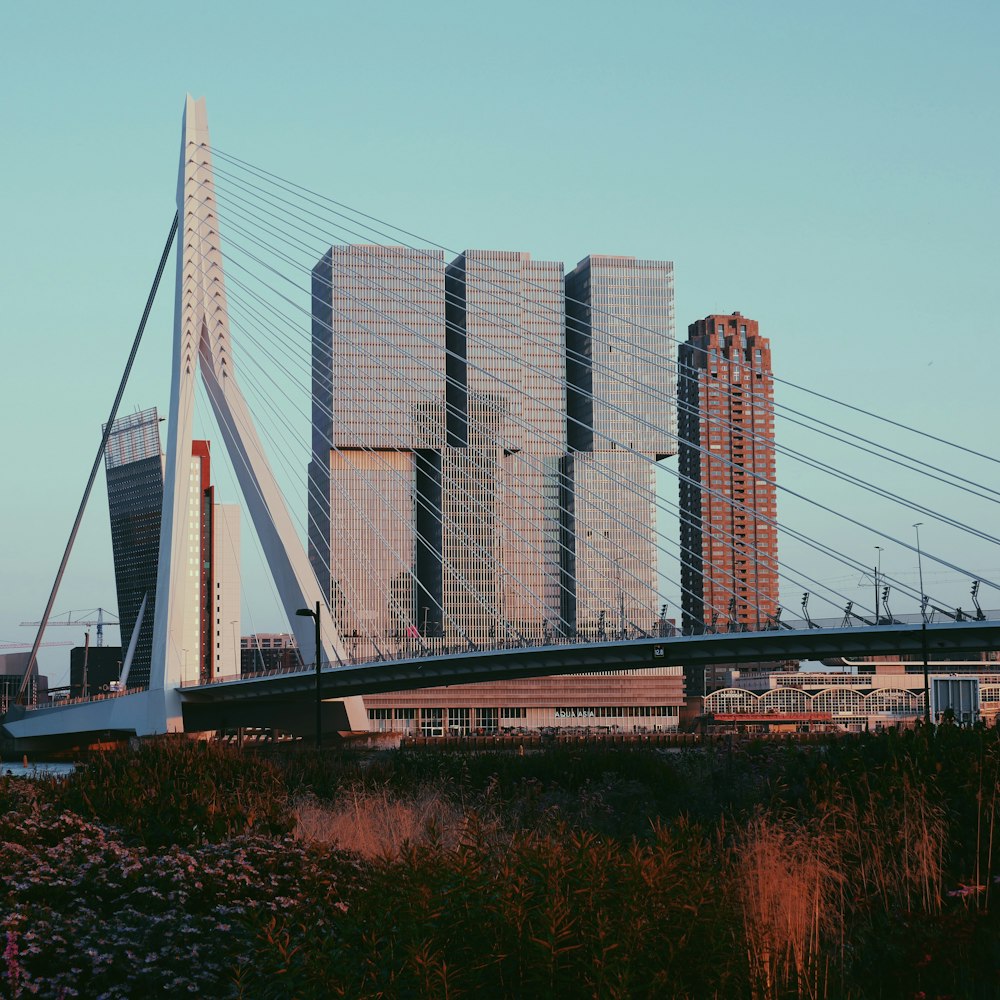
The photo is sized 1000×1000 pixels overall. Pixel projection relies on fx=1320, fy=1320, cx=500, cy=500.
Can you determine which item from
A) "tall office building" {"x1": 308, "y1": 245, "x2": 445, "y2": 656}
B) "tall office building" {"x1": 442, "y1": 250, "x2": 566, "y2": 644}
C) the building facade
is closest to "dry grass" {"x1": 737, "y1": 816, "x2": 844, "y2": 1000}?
the building facade

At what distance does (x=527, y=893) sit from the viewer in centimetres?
835

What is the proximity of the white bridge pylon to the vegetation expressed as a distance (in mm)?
34718

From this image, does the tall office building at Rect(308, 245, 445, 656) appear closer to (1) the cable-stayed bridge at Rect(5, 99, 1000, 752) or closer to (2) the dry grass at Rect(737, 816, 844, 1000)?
(1) the cable-stayed bridge at Rect(5, 99, 1000, 752)

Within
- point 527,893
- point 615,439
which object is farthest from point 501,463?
point 527,893

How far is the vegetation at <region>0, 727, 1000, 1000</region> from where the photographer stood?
7867 millimetres

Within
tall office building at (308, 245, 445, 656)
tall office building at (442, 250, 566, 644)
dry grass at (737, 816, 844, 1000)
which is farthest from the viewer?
tall office building at (442, 250, 566, 644)

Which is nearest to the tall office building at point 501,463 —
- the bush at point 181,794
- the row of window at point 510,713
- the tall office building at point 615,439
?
the tall office building at point 615,439

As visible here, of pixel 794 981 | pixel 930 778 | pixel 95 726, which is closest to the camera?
pixel 794 981

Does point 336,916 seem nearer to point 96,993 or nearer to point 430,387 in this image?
point 96,993

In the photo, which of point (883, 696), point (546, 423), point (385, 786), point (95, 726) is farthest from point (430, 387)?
point (385, 786)

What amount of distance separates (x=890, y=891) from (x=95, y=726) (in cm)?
6059

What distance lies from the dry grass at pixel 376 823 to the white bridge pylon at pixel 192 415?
32.1 metres

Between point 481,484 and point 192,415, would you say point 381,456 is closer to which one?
point 481,484

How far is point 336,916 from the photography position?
9.69 metres
